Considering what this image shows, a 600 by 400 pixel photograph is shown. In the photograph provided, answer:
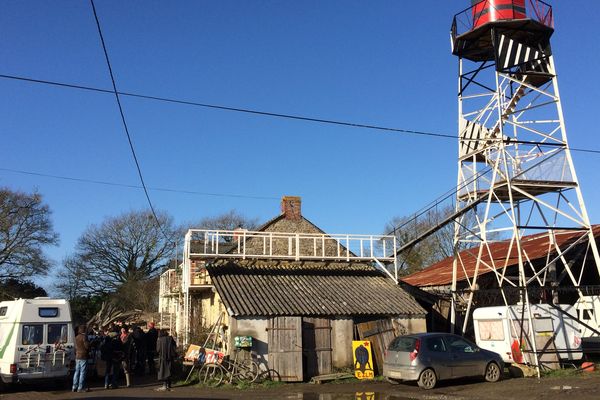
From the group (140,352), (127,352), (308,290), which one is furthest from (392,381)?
(140,352)

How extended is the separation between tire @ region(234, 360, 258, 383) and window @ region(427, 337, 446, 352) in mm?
5232

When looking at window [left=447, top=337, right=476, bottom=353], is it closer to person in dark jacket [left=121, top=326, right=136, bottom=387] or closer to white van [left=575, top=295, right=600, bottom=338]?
white van [left=575, top=295, right=600, bottom=338]

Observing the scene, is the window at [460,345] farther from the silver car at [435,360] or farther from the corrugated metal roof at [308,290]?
the corrugated metal roof at [308,290]

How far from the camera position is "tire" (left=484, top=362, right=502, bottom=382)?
52.6 ft

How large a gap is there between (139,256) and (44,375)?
3911 centimetres

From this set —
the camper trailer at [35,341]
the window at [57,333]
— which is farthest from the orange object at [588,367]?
the window at [57,333]

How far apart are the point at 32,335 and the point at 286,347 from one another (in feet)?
24.6

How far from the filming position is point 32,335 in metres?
15.9

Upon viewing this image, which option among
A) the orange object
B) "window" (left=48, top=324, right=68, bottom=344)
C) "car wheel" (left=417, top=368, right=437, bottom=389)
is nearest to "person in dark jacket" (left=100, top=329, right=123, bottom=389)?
"window" (left=48, top=324, right=68, bottom=344)

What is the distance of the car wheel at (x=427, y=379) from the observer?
49.0 feet

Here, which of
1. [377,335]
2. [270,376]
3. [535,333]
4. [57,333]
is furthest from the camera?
[377,335]

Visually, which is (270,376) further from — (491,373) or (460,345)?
(491,373)

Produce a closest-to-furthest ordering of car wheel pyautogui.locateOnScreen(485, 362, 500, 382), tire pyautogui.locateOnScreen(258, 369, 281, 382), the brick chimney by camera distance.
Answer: car wheel pyautogui.locateOnScreen(485, 362, 500, 382) < tire pyautogui.locateOnScreen(258, 369, 281, 382) < the brick chimney

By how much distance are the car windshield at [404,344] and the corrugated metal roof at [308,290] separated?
3.08m
